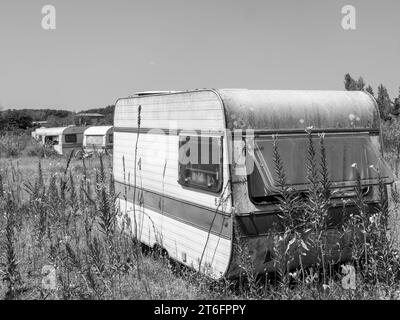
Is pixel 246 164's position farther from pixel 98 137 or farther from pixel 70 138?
pixel 70 138

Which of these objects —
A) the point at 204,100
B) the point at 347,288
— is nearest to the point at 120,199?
the point at 204,100

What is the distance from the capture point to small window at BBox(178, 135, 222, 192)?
468 cm

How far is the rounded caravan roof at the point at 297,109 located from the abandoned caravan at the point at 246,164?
11mm

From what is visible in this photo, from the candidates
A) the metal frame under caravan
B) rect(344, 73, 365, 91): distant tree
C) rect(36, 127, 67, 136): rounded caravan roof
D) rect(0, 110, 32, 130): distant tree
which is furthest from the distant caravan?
rect(0, 110, 32, 130): distant tree

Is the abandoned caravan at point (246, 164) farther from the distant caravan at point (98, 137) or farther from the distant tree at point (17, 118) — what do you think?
the distant tree at point (17, 118)

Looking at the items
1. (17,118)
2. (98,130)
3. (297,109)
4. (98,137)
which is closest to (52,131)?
(98,130)

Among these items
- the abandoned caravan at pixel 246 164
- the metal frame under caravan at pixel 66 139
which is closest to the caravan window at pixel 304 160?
the abandoned caravan at pixel 246 164

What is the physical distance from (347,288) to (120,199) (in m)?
4.26

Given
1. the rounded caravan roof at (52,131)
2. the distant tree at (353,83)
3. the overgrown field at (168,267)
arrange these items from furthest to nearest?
1. the distant tree at (353,83)
2. the rounded caravan roof at (52,131)
3. the overgrown field at (168,267)

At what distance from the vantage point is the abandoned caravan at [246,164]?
4465 mm

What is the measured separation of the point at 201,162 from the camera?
4.99m
